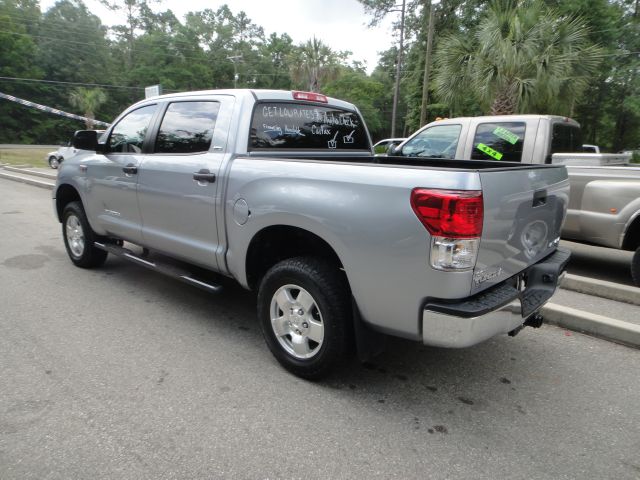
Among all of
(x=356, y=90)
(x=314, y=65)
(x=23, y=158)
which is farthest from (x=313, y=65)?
(x=23, y=158)

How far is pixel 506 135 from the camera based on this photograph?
5566 millimetres

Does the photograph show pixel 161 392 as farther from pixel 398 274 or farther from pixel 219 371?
pixel 398 274

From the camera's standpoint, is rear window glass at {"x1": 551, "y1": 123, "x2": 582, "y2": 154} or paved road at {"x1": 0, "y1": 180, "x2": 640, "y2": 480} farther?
rear window glass at {"x1": 551, "y1": 123, "x2": 582, "y2": 154}

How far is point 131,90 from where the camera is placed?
52219 millimetres

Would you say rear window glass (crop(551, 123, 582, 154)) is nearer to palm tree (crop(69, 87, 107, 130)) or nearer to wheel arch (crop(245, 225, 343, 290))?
wheel arch (crop(245, 225, 343, 290))

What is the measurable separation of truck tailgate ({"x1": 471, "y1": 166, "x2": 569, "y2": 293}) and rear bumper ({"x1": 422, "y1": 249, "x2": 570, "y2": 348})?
0.08 metres

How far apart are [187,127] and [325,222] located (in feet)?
5.88

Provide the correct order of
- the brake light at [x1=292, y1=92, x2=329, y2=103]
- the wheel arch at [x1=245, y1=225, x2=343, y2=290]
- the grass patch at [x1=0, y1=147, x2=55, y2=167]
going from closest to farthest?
the wheel arch at [x1=245, y1=225, x2=343, y2=290]
the brake light at [x1=292, y1=92, x2=329, y2=103]
the grass patch at [x1=0, y1=147, x2=55, y2=167]

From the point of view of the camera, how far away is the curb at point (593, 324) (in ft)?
11.4

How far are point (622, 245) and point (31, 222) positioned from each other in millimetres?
→ 9135

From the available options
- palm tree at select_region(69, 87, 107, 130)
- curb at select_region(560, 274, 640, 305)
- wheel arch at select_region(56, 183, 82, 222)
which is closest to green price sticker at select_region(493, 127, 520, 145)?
curb at select_region(560, 274, 640, 305)

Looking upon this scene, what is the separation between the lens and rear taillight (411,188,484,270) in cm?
208

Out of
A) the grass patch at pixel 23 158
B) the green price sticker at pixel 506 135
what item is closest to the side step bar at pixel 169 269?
the green price sticker at pixel 506 135

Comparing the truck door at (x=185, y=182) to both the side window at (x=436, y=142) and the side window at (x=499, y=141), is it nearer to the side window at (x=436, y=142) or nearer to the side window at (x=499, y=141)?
the side window at (x=436, y=142)
